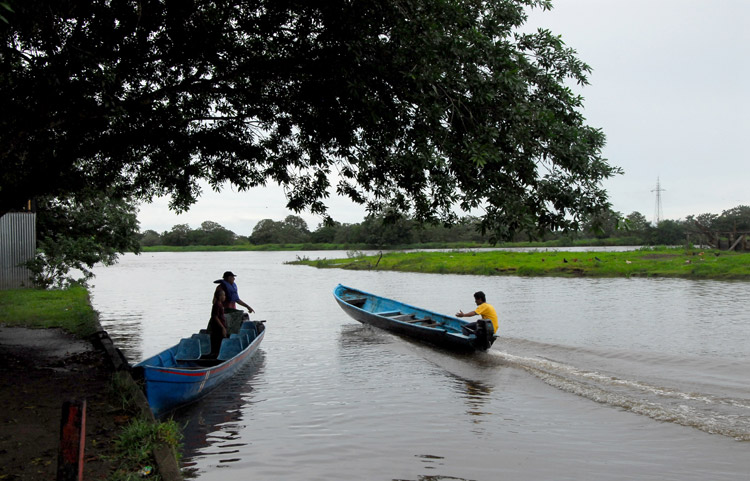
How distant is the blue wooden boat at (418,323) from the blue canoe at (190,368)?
4.50 m

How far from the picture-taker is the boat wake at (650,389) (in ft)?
29.6

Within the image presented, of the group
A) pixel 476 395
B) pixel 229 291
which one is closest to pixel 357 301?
pixel 229 291

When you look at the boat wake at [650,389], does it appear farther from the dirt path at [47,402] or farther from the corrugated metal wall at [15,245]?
the corrugated metal wall at [15,245]

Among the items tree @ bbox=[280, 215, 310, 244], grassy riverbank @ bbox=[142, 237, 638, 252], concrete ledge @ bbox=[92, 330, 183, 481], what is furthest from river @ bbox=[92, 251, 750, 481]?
tree @ bbox=[280, 215, 310, 244]

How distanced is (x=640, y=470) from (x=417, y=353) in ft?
26.2

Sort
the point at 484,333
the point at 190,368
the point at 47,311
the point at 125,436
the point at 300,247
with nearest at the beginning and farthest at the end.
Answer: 1. the point at 125,436
2. the point at 190,368
3. the point at 484,333
4. the point at 47,311
5. the point at 300,247

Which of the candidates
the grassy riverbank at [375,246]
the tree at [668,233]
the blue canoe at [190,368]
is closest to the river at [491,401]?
the blue canoe at [190,368]

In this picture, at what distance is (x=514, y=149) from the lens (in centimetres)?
750

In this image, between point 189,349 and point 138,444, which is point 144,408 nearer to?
point 138,444

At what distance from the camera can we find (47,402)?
7426mm

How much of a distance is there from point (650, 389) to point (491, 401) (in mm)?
3121

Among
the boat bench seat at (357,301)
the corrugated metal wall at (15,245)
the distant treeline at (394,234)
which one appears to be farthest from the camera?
the distant treeline at (394,234)

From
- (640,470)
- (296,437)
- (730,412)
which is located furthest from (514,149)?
(730,412)

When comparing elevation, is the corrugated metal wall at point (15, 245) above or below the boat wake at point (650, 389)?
above
